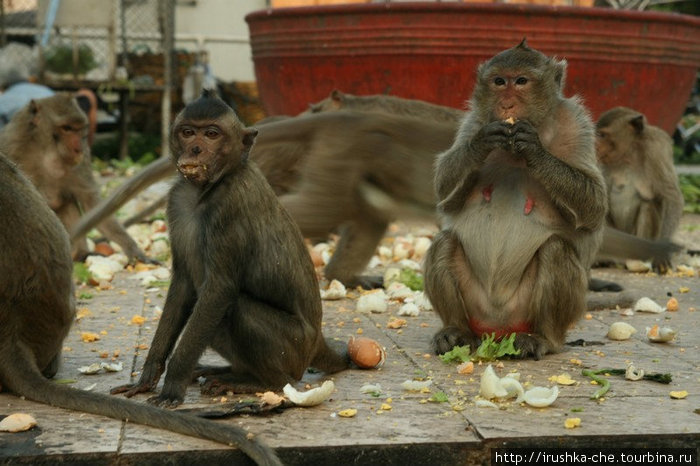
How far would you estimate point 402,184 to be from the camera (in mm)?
6859

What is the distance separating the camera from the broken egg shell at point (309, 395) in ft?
13.8

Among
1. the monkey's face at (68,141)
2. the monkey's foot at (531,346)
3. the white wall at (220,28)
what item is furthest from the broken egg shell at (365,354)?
the white wall at (220,28)

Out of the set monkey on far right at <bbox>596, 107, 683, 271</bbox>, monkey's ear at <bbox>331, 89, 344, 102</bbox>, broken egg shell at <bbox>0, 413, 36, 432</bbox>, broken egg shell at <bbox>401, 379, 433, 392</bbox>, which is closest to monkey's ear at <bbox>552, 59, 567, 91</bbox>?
broken egg shell at <bbox>401, 379, 433, 392</bbox>

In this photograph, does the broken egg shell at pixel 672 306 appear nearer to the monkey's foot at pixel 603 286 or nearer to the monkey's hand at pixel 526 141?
the monkey's foot at pixel 603 286

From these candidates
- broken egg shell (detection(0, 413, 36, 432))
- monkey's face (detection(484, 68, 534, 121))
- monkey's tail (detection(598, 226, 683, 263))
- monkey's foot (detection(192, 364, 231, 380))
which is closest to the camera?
broken egg shell (detection(0, 413, 36, 432))

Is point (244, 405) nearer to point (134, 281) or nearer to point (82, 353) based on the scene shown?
point (82, 353)

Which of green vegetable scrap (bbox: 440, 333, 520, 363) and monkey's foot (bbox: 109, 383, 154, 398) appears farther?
green vegetable scrap (bbox: 440, 333, 520, 363)

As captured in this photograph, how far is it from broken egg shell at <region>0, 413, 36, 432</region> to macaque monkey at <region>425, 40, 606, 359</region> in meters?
2.15

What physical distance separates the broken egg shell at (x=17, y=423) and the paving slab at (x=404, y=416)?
26mm

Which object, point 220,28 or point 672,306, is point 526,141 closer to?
point 672,306

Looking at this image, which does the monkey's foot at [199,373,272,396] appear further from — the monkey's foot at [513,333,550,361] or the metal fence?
the metal fence

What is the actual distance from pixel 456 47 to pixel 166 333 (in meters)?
6.75

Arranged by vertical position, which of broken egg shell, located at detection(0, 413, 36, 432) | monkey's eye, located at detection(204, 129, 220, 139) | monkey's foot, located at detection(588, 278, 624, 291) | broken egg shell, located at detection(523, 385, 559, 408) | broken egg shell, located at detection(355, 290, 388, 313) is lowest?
monkey's foot, located at detection(588, 278, 624, 291)

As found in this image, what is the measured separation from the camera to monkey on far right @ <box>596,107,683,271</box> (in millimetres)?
8844
